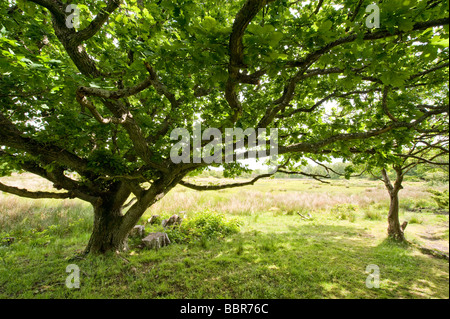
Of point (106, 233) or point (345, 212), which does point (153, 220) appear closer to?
point (106, 233)

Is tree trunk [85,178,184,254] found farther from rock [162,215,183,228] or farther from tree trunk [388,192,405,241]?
tree trunk [388,192,405,241]

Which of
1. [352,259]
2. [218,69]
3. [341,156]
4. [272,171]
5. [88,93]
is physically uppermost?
[218,69]

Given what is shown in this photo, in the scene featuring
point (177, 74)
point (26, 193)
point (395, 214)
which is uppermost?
point (177, 74)

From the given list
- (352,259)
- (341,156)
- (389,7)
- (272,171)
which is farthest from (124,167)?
(352,259)

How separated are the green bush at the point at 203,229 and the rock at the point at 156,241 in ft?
1.33

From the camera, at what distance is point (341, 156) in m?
4.23

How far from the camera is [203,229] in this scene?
7.69 m

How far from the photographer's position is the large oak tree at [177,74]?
176cm

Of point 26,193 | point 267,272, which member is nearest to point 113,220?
point 26,193

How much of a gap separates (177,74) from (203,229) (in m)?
6.21

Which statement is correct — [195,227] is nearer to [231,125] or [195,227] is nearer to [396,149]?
[231,125]

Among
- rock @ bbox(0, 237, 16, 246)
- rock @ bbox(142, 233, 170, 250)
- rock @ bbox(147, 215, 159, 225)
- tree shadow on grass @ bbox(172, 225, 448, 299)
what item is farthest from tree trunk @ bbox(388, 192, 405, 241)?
rock @ bbox(0, 237, 16, 246)

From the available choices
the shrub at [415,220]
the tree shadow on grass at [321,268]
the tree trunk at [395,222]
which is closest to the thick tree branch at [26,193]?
the tree shadow on grass at [321,268]
